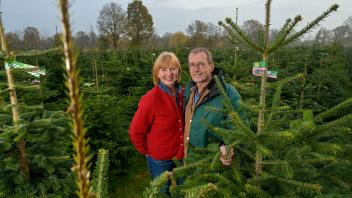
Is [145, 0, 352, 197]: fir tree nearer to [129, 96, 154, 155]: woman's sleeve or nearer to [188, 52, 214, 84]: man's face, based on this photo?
[188, 52, 214, 84]: man's face

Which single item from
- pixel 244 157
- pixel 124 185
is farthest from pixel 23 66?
pixel 124 185

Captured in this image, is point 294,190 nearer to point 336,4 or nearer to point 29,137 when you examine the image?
point 336,4

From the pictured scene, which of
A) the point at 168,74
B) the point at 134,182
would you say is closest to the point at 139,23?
the point at 134,182

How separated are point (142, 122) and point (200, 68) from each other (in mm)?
1025

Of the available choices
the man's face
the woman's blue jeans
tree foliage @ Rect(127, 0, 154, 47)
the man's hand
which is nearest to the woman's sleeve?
the woman's blue jeans

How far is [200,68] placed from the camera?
2850mm

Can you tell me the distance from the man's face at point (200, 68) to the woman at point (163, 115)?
44 centimetres

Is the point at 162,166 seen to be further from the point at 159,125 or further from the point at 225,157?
the point at 225,157

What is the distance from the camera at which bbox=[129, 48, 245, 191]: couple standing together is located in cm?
288

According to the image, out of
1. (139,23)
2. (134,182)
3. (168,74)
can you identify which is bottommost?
(134,182)

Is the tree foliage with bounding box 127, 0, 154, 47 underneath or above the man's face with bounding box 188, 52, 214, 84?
above

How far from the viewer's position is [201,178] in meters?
1.95

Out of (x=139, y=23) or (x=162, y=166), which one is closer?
(x=162, y=166)

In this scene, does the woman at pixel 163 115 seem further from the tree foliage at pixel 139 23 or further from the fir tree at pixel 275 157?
the tree foliage at pixel 139 23
